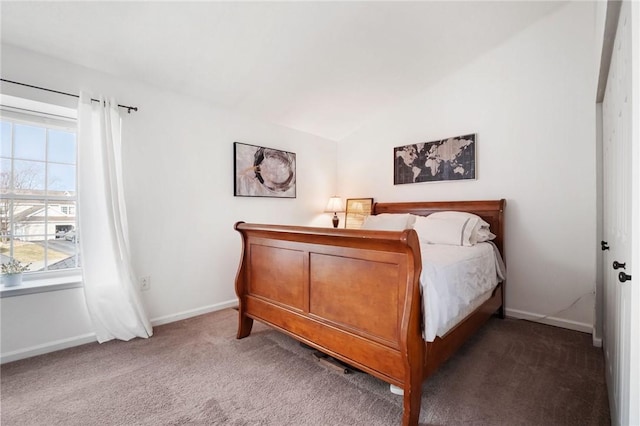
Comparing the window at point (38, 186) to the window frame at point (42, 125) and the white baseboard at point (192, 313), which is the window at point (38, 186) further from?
the white baseboard at point (192, 313)

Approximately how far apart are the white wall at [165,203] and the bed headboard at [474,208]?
1679 mm

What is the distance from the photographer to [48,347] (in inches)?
88.8

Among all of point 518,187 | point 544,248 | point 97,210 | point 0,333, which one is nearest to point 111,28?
point 97,210

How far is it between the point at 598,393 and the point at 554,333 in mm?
982

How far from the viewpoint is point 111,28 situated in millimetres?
2096

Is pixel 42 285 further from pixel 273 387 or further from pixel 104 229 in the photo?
pixel 273 387

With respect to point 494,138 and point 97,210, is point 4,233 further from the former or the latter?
point 494,138

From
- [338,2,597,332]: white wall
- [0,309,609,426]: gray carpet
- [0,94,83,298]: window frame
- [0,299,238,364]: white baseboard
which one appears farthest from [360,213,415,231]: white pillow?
[0,94,83,298]: window frame

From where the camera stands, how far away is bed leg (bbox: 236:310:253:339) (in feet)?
8.16

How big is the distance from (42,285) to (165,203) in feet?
3.53

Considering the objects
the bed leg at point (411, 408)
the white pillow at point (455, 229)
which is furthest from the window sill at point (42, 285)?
the white pillow at point (455, 229)

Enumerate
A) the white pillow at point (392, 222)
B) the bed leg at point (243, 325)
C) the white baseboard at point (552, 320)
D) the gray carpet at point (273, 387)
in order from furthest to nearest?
the white pillow at point (392, 222) < the white baseboard at point (552, 320) < the bed leg at point (243, 325) < the gray carpet at point (273, 387)

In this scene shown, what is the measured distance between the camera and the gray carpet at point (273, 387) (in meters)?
1.55

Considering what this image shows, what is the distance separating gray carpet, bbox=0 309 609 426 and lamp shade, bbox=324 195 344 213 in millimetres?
2241
